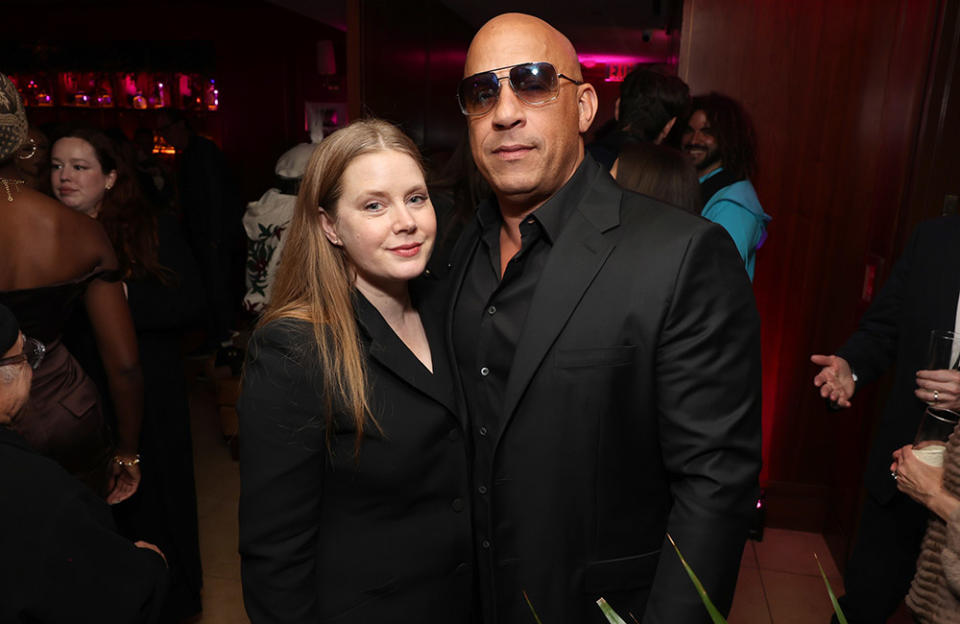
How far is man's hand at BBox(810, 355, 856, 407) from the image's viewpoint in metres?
1.99

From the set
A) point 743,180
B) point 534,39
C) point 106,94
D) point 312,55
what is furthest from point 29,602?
point 106,94

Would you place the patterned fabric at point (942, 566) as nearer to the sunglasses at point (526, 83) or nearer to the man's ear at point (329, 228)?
the sunglasses at point (526, 83)

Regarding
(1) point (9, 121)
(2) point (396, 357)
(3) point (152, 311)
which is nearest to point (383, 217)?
(2) point (396, 357)

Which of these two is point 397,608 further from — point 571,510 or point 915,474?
point 915,474

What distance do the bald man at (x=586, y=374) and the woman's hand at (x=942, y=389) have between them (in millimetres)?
583

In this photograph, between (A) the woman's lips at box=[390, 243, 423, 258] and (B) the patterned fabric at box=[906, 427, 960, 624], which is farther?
(A) the woman's lips at box=[390, 243, 423, 258]

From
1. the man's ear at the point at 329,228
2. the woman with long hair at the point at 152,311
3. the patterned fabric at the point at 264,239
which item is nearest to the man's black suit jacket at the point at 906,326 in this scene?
the man's ear at the point at 329,228

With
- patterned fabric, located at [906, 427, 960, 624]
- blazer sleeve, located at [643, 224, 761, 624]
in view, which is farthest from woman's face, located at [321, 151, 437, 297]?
patterned fabric, located at [906, 427, 960, 624]

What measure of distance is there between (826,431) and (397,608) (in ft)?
8.33

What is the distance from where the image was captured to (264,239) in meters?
3.62

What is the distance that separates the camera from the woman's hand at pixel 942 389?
1475 mm

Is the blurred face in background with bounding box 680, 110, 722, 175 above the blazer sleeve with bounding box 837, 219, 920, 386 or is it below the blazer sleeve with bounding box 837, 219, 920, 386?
above

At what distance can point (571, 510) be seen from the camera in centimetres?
124

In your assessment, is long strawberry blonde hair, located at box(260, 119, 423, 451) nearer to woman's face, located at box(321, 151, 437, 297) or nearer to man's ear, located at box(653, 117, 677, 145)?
woman's face, located at box(321, 151, 437, 297)
